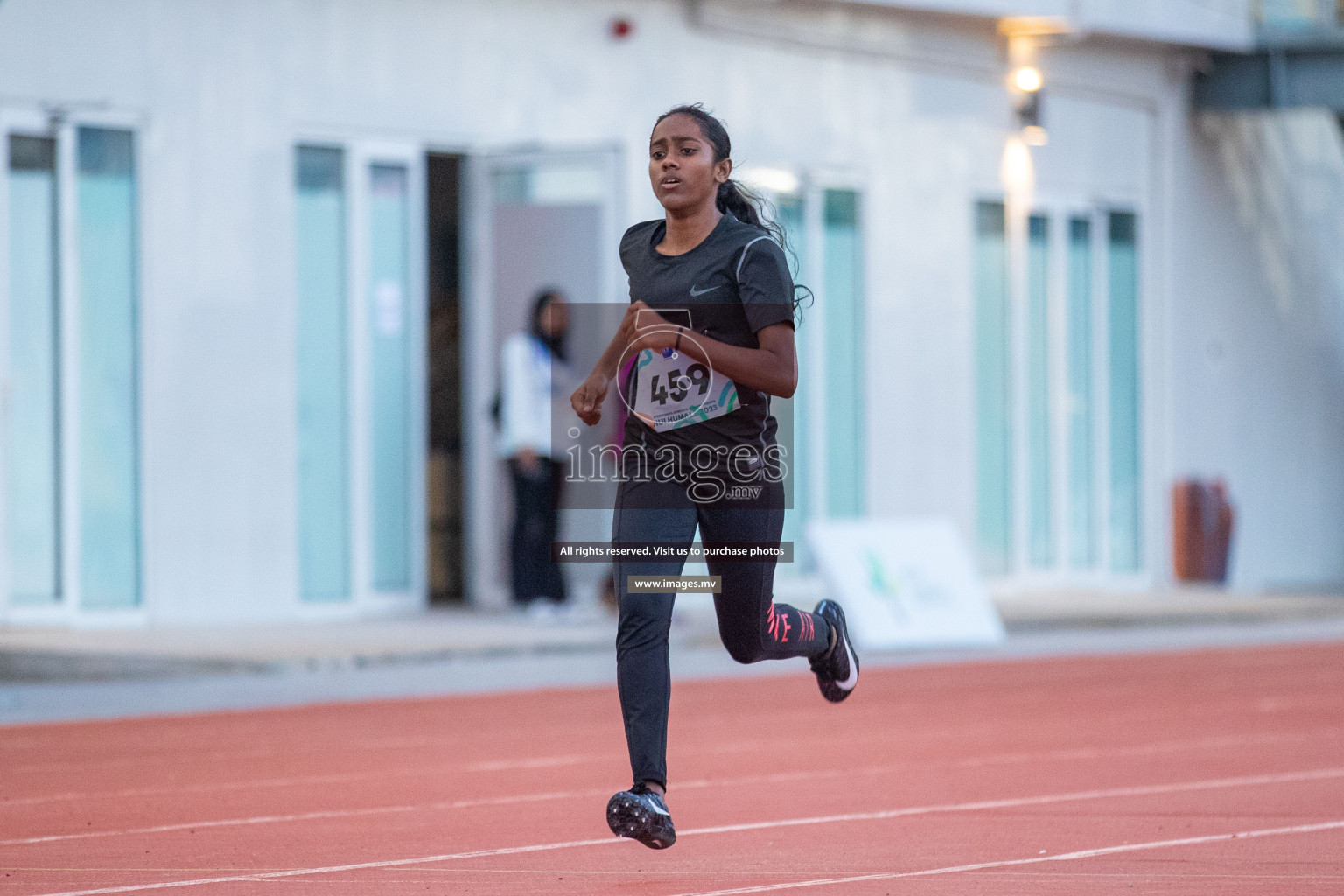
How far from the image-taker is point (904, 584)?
14.1 meters

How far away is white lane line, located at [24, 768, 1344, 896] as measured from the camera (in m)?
5.49

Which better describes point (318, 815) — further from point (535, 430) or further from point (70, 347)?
point (535, 430)

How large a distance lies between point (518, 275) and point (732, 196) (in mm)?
10334

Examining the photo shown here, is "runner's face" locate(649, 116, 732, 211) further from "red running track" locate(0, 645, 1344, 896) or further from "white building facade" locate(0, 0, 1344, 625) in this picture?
"white building facade" locate(0, 0, 1344, 625)

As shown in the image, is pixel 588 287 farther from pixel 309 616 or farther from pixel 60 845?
pixel 60 845

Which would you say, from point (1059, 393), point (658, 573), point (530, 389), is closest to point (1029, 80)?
point (1059, 393)

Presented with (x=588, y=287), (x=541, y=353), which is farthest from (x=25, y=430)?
(x=588, y=287)

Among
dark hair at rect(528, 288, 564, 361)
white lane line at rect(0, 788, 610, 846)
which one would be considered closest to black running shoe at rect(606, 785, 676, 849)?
white lane line at rect(0, 788, 610, 846)

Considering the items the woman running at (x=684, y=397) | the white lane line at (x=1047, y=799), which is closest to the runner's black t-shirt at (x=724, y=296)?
the woman running at (x=684, y=397)

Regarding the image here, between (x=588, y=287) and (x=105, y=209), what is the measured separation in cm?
399

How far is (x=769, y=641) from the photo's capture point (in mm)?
5859

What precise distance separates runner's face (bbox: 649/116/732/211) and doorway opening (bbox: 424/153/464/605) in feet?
36.4

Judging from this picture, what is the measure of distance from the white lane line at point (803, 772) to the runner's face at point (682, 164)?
2.87 metres

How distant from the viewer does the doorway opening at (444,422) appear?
1658 cm
